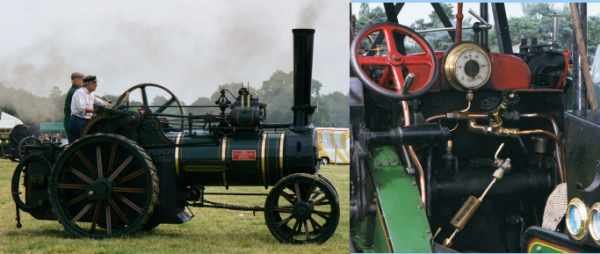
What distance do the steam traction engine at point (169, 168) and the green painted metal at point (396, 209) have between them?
0.83 metres

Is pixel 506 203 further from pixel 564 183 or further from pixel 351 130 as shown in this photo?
pixel 351 130

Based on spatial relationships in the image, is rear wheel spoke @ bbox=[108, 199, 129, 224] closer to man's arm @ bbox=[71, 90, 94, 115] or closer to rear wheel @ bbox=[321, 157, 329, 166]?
man's arm @ bbox=[71, 90, 94, 115]

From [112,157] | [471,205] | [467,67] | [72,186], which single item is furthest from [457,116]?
[72,186]

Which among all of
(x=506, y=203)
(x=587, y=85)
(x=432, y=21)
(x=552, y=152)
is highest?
(x=432, y=21)

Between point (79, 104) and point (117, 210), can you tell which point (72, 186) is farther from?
point (79, 104)

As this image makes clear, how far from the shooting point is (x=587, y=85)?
5.00 m

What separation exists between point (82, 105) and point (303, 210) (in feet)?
6.29

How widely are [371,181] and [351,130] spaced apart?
36 centimetres

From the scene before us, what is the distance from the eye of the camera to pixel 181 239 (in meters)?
6.08

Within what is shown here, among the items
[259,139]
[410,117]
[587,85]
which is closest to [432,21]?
[410,117]

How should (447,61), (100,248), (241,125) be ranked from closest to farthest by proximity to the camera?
(447,61), (100,248), (241,125)

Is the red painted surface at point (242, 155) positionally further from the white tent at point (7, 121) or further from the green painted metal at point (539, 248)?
the white tent at point (7, 121)

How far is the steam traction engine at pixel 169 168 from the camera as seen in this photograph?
5.91m

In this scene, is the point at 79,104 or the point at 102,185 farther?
the point at 79,104
